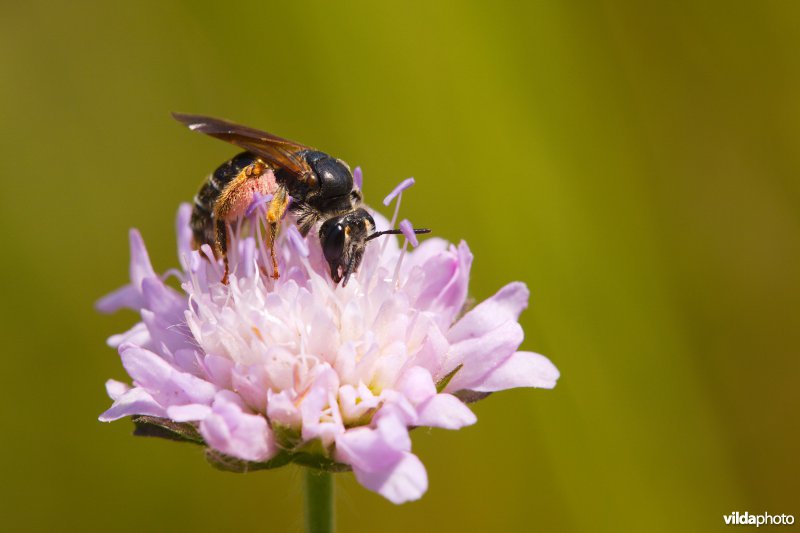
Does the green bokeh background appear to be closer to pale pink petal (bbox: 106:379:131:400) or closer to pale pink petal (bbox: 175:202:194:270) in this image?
pale pink petal (bbox: 175:202:194:270)

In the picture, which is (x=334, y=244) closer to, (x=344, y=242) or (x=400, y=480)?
(x=344, y=242)

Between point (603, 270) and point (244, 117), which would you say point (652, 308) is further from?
point (244, 117)

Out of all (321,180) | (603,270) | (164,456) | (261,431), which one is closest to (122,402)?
(261,431)

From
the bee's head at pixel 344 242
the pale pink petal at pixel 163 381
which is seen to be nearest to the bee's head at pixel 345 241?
the bee's head at pixel 344 242

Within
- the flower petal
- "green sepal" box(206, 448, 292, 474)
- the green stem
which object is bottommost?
the green stem

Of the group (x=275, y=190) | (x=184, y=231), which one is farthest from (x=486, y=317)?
(x=184, y=231)

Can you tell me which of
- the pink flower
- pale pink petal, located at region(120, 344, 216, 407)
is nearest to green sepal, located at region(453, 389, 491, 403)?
the pink flower

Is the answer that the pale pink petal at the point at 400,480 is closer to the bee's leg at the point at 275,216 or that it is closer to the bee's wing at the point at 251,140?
the bee's leg at the point at 275,216
